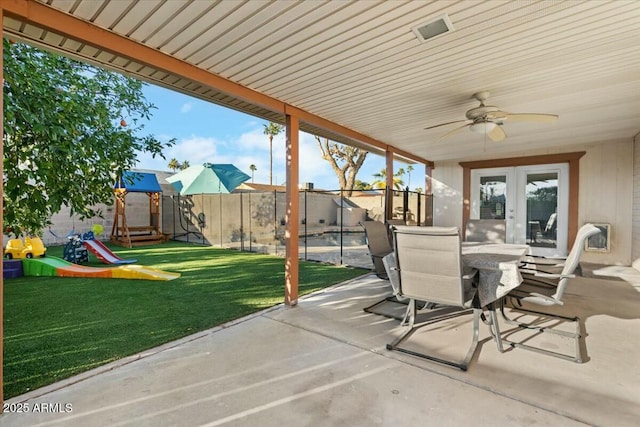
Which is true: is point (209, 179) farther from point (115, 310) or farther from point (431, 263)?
point (431, 263)

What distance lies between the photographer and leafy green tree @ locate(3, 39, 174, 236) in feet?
8.21

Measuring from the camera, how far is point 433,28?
2195 mm

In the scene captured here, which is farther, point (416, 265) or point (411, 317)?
point (411, 317)

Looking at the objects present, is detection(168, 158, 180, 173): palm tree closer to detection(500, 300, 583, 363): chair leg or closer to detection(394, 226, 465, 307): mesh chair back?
detection(394, 226, 465, 307): mesh chair back

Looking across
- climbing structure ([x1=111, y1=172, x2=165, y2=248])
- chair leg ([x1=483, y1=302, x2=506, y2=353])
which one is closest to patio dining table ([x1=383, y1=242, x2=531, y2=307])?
chair leg ([x1=483, y1=302, x2=506, y2=353])

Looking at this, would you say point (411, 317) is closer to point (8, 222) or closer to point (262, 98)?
point (262, 98)

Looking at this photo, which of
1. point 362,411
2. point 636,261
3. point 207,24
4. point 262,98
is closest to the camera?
point 362,411

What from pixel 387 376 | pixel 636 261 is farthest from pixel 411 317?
pixel 636 261

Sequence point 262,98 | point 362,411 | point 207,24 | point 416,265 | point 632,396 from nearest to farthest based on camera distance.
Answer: point 362,411, point 632,396, point 207,24, point 416,265, point 262,98

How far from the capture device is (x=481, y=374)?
2234mm

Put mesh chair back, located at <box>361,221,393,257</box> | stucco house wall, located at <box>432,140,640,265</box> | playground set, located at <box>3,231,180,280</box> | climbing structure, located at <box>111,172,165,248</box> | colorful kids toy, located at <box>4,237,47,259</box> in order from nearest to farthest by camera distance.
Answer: mesh chair back, located at <box>361,221,393,257</box> < playground set, located at <box>3,231,180,280</box> < colorful kids toy, located at <box>4,237,47,259</box> < stucco house wall, located at <box>432,140,640,265</box> < climbing structure, located at <box>111,172,165,248</box>

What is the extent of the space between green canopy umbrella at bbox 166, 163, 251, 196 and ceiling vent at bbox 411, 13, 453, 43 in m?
7.95

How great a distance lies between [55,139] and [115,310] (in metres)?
2.09

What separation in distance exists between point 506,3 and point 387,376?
2636mm
